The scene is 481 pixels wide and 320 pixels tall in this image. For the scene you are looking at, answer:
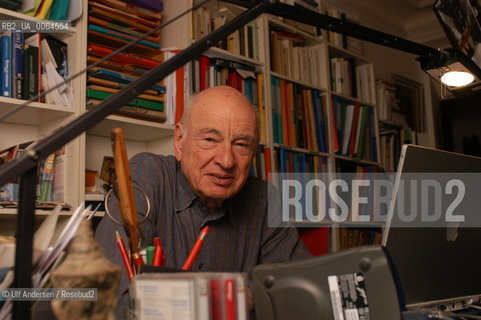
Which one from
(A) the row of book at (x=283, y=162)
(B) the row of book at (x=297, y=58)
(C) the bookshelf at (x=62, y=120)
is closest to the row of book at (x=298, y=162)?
(A) the row of book at (x=283, y=162)

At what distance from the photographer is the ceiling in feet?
14.3

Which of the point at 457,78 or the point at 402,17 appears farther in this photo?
the point at 402,17

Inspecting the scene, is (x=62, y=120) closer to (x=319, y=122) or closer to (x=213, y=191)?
(x=213, y=191)

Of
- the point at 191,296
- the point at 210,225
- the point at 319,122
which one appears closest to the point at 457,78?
the point at 210,225

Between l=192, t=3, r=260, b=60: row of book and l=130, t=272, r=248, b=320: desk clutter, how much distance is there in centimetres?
220

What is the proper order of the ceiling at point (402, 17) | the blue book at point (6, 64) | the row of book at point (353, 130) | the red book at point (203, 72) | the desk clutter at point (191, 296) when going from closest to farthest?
the desk clutter at point (191, 296), the blue book at point (6, 64), the red book at point (203, 72), the row of book at point (353, 130), the ceiling at point (402, 17)

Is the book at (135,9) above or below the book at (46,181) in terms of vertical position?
above

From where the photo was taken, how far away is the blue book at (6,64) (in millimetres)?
1974

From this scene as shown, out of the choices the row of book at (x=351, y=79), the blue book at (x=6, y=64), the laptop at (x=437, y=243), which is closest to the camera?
the laptop at (x=437, y=243)

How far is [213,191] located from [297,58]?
6.65 ft

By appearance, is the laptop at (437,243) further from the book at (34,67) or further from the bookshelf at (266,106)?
the book at (34,67)

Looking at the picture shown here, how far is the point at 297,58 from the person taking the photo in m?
3.32

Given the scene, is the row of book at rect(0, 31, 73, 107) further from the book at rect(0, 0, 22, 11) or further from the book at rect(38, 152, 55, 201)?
the book at rect(38, 152, 55, 201)

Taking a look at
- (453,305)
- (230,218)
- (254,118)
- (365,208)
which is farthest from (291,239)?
(365,208)
